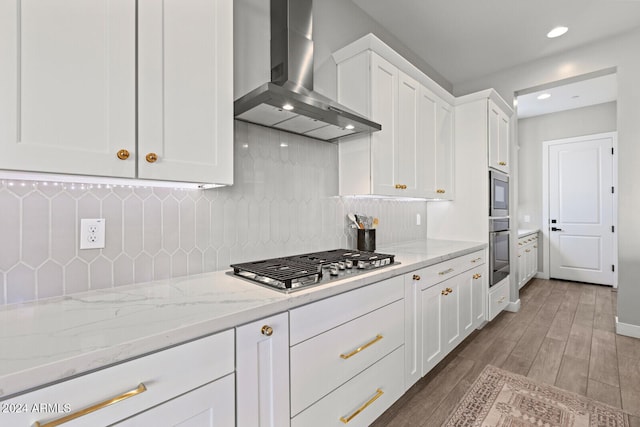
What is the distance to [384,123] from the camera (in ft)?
7.07

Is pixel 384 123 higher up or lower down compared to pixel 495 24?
lower down

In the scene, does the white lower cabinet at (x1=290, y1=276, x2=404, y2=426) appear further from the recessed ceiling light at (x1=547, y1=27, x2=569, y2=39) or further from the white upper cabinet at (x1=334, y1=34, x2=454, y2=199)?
the recessed ceiling light at (x1=547, y1=27, x2=569, y2=39)

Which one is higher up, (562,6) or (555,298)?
(562,6)

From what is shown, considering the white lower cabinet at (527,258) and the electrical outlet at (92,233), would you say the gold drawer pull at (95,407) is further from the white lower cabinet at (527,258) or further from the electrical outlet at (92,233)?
the white lower cabinet at (527,258)

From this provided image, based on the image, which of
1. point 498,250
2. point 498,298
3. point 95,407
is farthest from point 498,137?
point 95,407

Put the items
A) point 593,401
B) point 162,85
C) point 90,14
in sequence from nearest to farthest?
point 90,14
point 162,85
point 593,401

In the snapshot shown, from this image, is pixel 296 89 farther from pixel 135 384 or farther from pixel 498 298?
pixel 498 298

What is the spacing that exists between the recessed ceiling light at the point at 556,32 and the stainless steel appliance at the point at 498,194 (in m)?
1.36

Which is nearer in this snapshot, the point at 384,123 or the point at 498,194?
the point at 384,123

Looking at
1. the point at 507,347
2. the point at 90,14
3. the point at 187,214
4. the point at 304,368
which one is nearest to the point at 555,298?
the point at 507,347

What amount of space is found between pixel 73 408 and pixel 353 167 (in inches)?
73.0

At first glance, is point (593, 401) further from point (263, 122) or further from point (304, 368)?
point (263, 122)

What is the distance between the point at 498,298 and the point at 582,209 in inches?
122

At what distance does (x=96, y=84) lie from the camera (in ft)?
3.18
